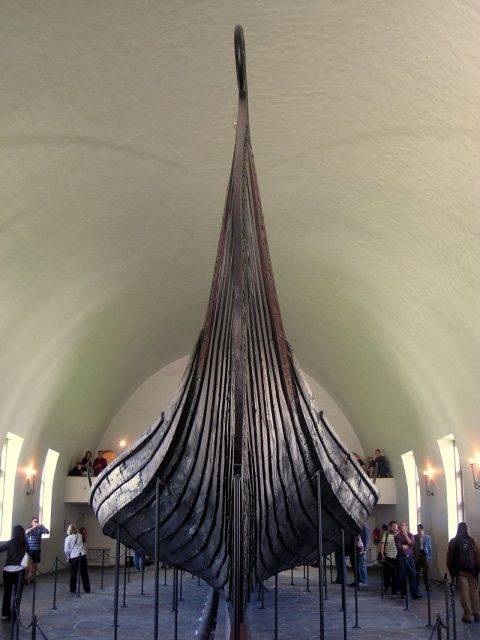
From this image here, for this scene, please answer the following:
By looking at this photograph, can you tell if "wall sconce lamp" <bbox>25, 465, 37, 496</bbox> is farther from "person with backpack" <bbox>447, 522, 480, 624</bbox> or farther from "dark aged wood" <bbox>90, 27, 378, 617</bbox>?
"person with backpack" <bbox>447, 522, 480, 624</bbox>

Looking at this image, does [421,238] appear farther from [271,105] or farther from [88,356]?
[88,356]

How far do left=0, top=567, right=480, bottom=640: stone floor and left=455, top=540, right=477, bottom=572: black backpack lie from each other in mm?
733

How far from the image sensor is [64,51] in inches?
282

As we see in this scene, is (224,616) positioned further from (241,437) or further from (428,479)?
(428,479)

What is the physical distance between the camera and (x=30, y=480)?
1546cm

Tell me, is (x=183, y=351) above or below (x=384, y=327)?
above

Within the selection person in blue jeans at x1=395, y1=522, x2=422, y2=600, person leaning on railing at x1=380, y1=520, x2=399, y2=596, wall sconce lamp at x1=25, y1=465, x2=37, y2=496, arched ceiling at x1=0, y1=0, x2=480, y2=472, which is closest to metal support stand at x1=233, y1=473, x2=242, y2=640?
arched ceiling at x1=0, y1=0, x2=480, y2=472

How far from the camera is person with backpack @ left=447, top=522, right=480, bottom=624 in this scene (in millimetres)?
9508

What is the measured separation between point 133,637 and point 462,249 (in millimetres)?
6158

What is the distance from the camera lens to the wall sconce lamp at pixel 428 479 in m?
15.5

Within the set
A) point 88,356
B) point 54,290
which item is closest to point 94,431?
point 88,356

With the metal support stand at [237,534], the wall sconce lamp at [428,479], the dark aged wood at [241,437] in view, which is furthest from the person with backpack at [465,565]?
the wall sconce lamp at [428,479]

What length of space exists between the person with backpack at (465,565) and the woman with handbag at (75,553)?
243 inches

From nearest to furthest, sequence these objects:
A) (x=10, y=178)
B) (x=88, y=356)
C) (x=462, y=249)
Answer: (x=10, y=178)
(x=462, y=249)
(x=88, y=356)
